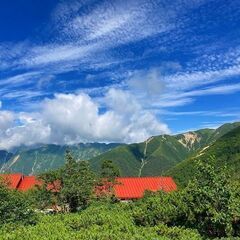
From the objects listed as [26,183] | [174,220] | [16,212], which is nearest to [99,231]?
[174,220]

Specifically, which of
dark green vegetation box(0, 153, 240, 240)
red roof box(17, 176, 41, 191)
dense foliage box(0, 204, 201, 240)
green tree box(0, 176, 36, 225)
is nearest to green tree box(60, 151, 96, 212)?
green tree box(0, 176, 36, 225)

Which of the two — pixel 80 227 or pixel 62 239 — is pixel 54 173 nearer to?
pixel 80 227

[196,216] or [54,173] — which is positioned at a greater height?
[54,173]

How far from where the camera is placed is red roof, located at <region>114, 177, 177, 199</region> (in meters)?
100

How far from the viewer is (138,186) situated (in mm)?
104688

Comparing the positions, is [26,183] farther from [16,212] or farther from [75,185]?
[16,212]

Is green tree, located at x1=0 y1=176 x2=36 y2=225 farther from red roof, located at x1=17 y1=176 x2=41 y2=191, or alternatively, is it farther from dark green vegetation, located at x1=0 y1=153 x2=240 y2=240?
red roof, located at x1=17 y1=176 x2=41 y2=191

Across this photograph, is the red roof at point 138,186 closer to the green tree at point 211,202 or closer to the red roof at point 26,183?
the red roof at point 26,183

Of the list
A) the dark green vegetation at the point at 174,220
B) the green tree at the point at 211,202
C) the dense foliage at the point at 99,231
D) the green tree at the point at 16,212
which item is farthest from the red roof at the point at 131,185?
the green tree at the point at 211,202

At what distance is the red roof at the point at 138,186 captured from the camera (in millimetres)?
100188

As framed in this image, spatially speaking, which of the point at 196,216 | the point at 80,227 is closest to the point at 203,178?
the point at 196,216

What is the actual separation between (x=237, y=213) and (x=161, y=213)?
5442 mm

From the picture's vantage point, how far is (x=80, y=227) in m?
26.8

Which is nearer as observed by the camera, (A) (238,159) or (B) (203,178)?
(B) (203,178)
